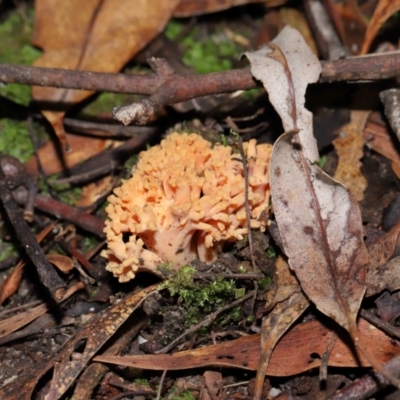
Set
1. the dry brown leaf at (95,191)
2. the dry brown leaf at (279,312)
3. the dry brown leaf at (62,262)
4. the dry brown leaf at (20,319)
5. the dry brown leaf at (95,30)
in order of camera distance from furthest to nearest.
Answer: the dry brown leaf at (95,30)
the dry brown leaf at (95,191)
the dry brown leaf at (62,262)
the dry brown leaf at (20,319)
the dry brown leaf at (279,312)

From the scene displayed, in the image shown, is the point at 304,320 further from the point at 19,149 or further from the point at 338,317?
the point at 19,149

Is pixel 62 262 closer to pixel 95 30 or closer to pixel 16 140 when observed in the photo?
pixel 16 140

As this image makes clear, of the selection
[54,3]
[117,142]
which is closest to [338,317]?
[117,142]

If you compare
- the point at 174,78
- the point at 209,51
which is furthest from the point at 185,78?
the point at 209,51

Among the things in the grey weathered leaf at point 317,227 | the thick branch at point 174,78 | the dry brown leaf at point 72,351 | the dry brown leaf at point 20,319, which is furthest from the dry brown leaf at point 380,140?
the dry brown leaf at point 20,319

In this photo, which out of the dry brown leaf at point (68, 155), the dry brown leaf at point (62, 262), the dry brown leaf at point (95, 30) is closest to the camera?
the dry brown leaf at point (62, 262)

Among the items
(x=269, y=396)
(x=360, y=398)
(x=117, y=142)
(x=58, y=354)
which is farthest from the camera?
(x=117, y=142)

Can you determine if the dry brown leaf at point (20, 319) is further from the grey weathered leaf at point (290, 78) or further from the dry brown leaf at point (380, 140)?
the dry brown leaf at point (380, 140)
